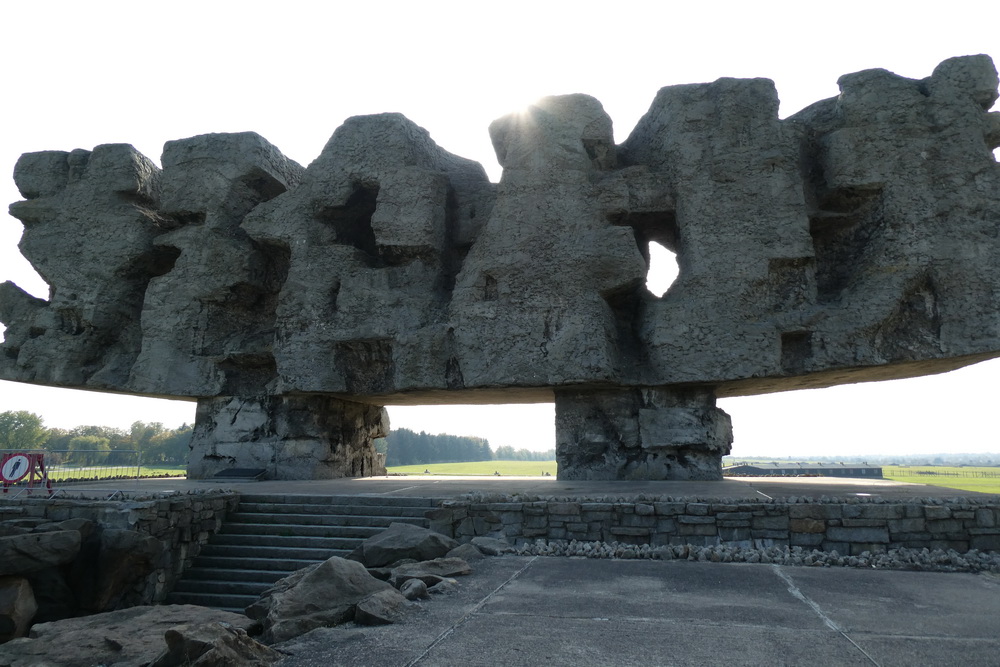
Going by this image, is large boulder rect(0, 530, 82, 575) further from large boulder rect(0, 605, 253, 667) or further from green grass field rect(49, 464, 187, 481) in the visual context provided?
green grass field rect(49, 464, 187, 481)

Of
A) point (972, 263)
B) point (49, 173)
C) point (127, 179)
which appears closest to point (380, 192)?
point (127, 179)

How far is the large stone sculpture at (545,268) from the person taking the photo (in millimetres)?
11008

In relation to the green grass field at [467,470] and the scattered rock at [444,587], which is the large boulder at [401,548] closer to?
the scattered rock at [444,587]

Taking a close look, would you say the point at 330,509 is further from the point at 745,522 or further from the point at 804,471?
the point at 804,471

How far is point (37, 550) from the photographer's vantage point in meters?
6.44

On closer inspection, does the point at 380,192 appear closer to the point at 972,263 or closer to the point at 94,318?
the point at 94,318

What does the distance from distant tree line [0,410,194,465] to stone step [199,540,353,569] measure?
1482 centimetres

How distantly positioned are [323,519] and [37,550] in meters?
3.15

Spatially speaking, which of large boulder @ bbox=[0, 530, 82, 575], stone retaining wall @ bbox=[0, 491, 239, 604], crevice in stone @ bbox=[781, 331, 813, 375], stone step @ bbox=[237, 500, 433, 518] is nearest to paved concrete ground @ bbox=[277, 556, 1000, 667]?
stone step @ bbox=[237, 500, 433, 518]

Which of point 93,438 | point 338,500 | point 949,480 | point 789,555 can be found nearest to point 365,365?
point 338,500

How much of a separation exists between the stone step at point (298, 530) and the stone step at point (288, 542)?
7 cm

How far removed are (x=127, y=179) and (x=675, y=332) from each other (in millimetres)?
12472

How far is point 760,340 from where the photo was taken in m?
11.1

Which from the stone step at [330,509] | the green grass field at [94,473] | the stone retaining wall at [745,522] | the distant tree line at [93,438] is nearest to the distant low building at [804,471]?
the stone retaining wall at [745,522]
